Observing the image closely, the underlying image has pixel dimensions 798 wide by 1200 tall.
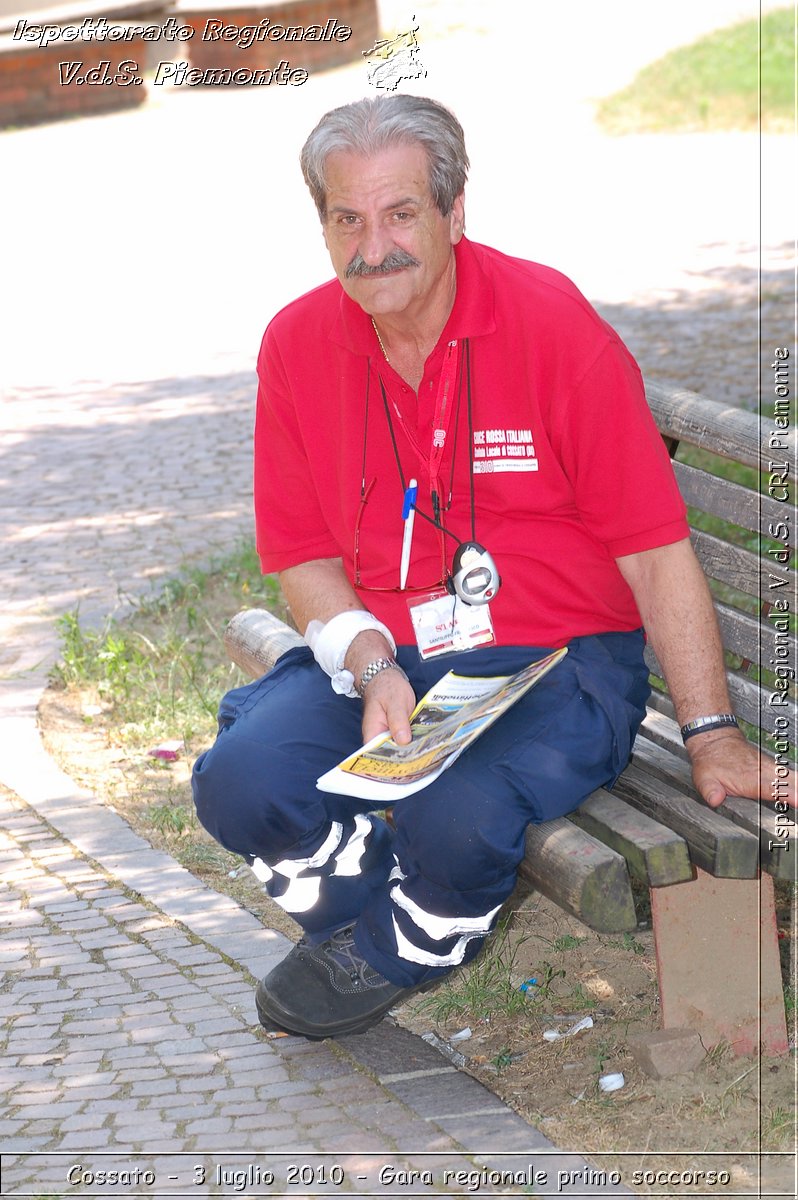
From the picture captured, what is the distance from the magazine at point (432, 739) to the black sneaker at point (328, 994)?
0.53 meters

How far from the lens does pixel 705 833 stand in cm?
286

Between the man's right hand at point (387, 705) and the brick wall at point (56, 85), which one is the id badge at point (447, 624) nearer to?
the man's right hand at point (387, 705)

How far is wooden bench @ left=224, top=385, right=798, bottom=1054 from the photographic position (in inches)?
113

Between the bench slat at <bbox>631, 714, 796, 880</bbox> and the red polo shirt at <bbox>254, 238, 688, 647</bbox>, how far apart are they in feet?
0.93

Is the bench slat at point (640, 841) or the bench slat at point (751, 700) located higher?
the bench slat at point (751, 700)

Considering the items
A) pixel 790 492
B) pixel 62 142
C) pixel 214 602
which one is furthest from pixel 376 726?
pixel 62 142

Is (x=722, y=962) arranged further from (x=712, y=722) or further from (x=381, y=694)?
(x=381, y=694)

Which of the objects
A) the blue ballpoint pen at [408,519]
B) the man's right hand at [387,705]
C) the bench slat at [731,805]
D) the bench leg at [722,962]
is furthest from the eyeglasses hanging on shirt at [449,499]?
the bench leg at [722,962]

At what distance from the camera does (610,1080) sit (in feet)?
10.6

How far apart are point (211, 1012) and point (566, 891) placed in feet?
3.51

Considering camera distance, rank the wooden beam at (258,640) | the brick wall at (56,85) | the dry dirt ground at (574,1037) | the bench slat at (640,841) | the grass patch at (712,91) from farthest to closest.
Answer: the brick wall at (56,85) → the grass patch at (712,91) → the wooden beam at (258,640) → the dry dirt ground at (574,1037) → the bench slat at (640,841)

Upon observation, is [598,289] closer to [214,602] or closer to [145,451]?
[145,451]

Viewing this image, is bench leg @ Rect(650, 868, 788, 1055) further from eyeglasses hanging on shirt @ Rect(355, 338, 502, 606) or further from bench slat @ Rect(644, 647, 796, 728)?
eyeglasses hanging on shirt @ Rect(355, 338, 502, 606)

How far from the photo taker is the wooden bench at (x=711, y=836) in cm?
288
